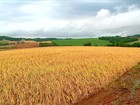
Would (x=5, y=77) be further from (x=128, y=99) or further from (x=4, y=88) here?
(x=128, y=99)

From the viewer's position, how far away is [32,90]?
13.6 meters

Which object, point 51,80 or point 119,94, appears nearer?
point 119,94

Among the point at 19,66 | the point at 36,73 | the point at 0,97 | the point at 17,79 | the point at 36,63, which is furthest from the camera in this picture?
the point at 36,63

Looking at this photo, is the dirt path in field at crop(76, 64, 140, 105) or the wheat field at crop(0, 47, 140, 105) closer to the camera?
the dirt path in field at crop(76, 64, 140, 105)

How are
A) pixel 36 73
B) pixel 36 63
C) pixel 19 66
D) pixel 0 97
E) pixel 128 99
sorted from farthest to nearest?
pixel 36 63
pixel 19 66
pixel 36 73
pixel 0 97
pixel 128 99

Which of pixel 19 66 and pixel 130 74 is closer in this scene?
pixel 19 66

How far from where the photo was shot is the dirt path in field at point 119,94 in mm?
12034

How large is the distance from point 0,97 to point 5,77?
1.93 metres

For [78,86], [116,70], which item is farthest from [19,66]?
[116,70]

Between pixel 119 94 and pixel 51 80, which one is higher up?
pixel 51 80

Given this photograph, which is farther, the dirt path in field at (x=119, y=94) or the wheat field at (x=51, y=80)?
the wheat field at (x=51, y=80)

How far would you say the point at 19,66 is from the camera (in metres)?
16.9

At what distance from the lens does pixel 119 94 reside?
1378cm

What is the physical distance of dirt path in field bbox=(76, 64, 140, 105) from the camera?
12.0 m
